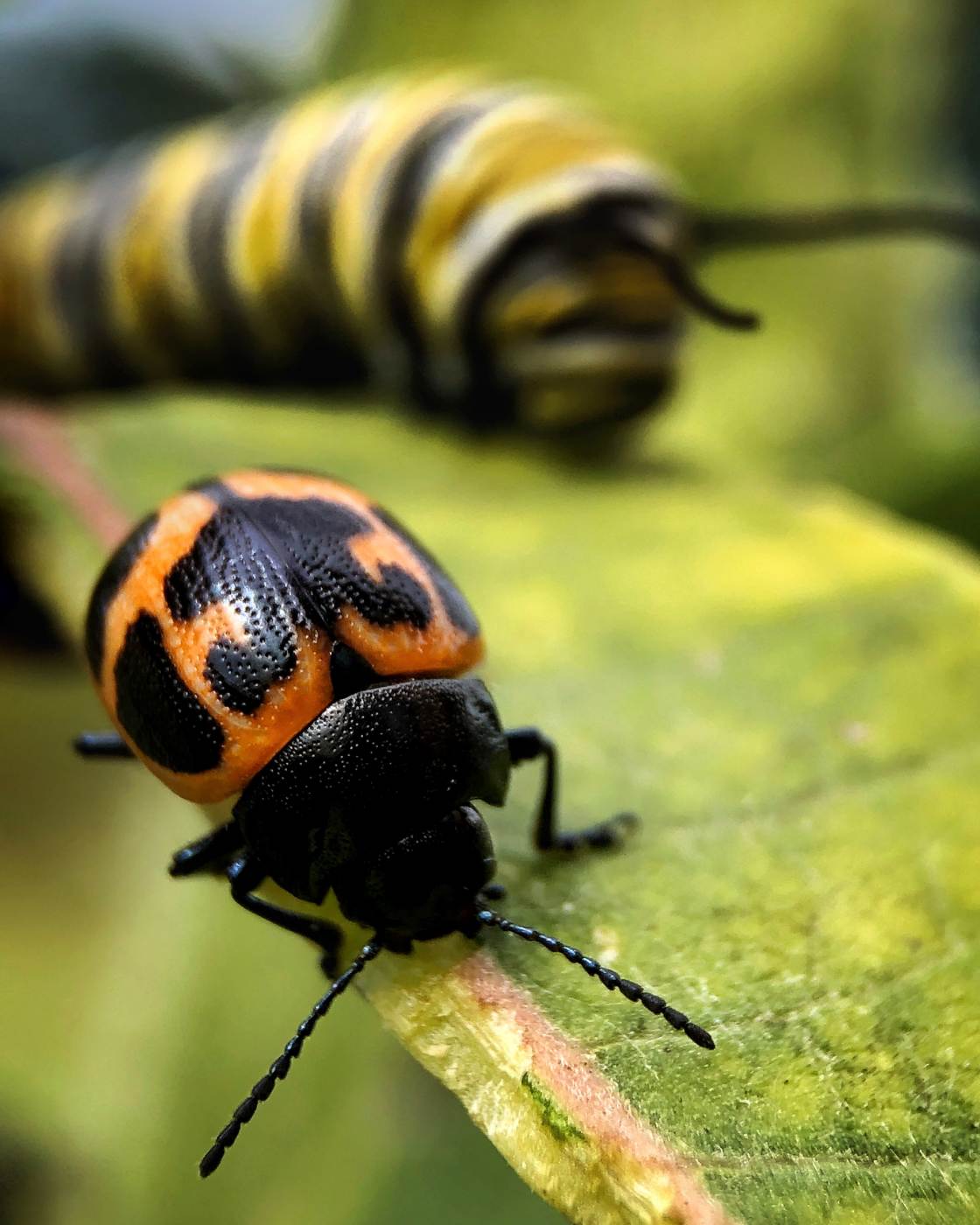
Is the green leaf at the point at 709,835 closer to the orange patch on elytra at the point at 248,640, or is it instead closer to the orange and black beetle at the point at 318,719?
the orange and black beetle at the point at 318,719

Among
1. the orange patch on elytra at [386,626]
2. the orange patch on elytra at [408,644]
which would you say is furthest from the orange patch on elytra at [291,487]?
the orange patch on elytra at [408,644]

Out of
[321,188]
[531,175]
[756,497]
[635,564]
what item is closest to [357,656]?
[635,564]

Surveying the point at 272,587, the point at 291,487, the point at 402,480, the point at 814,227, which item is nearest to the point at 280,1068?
the point at 272,587

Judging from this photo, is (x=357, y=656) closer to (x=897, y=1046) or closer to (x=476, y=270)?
(x=897, y=1046)

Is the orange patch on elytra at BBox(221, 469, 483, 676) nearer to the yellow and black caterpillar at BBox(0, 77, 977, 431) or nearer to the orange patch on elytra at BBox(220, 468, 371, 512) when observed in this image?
the orange patch on elytra at BBox(220, 468, 371, 512)

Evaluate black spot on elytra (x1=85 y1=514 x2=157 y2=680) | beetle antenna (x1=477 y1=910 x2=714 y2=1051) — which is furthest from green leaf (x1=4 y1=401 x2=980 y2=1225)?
black spot on elytra (x1=85 y1=514 x2=157 y2=680)

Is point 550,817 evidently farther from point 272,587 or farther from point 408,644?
point 272,587
